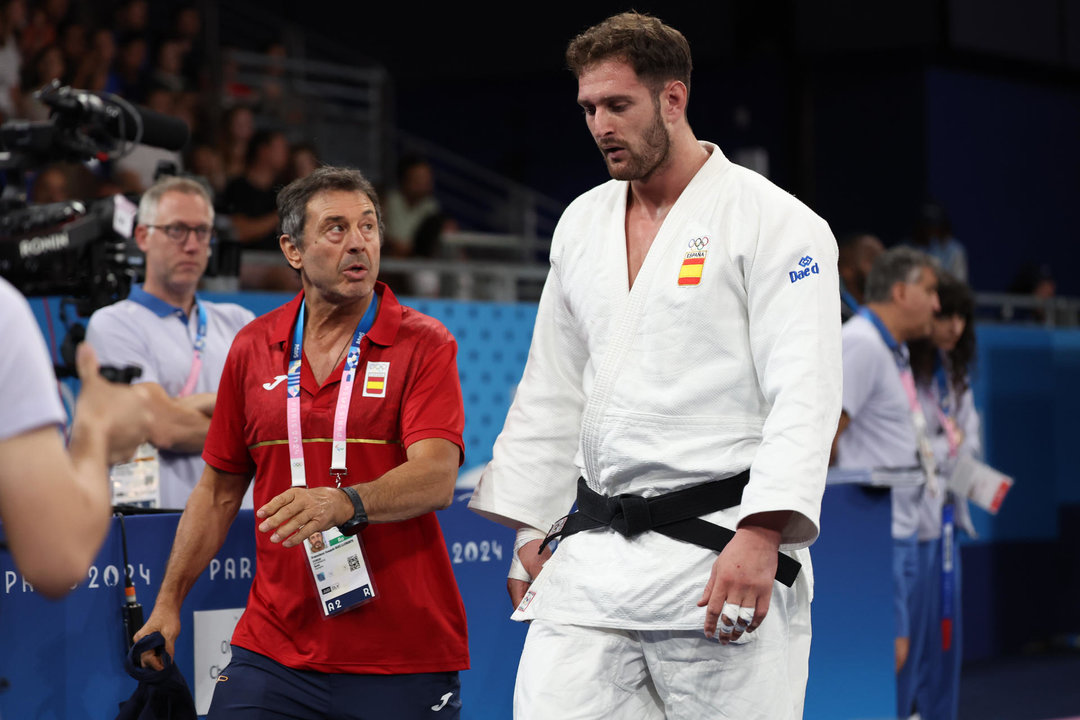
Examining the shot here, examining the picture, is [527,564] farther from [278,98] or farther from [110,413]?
[278,98]

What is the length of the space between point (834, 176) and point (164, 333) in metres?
9.71

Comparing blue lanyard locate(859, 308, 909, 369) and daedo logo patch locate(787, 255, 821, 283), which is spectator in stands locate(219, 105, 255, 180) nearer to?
blue lanyard locate(859, 308, 909, 369)

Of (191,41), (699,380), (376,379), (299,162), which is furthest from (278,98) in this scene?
(699,380)

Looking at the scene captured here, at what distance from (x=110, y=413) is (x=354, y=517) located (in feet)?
3.28

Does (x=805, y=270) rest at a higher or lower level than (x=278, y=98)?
lower

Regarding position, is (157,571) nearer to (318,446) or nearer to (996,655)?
(318,446)

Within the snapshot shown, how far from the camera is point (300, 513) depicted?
2443 millimetres

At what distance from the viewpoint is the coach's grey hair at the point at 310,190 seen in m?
2.94

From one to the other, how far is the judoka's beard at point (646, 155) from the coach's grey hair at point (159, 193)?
1932 millimetres

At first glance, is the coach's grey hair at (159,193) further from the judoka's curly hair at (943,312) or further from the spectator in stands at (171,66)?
the spectator in stands at (171,66)

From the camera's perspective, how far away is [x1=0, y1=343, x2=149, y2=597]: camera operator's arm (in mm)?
1488

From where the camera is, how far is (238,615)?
3.13m

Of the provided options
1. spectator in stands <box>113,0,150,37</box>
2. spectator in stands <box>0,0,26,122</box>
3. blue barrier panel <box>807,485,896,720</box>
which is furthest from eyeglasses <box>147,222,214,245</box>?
spectator in stands <box>113,0,150,37</box>

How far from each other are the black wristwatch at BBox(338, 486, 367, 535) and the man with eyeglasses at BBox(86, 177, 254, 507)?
130 centimetres
